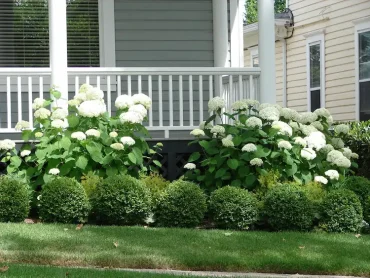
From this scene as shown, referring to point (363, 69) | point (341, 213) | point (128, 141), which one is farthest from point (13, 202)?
point (363, 69)

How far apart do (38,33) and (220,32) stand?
2.86m

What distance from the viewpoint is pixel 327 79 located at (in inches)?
627

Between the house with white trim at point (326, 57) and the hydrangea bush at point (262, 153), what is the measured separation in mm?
5408

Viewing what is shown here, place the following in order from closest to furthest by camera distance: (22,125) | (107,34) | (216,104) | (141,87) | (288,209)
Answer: (288,209) < (22,125) < (216,104) < (141,87) < (107,34)

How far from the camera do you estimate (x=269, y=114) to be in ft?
30.7

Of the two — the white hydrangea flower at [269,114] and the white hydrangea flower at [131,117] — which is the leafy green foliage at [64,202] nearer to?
the white hydrangea flower at [131,117]

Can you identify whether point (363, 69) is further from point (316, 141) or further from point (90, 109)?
point (90, 109)

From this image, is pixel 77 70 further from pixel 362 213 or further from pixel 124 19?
pixel 362 213

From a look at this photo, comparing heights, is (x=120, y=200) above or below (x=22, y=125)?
below

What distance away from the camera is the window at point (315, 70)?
16106mm

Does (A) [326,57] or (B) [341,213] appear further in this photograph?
(A) [326,57]

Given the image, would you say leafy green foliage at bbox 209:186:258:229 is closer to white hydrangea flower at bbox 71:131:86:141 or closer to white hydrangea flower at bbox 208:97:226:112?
white hydrangea flower at bbox 208:97:226:112

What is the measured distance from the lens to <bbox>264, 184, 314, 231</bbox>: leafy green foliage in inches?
332

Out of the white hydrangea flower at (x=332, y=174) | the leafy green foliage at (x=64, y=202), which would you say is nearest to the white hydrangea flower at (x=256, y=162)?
the white hydrangea flower at (x=332, y=174)
